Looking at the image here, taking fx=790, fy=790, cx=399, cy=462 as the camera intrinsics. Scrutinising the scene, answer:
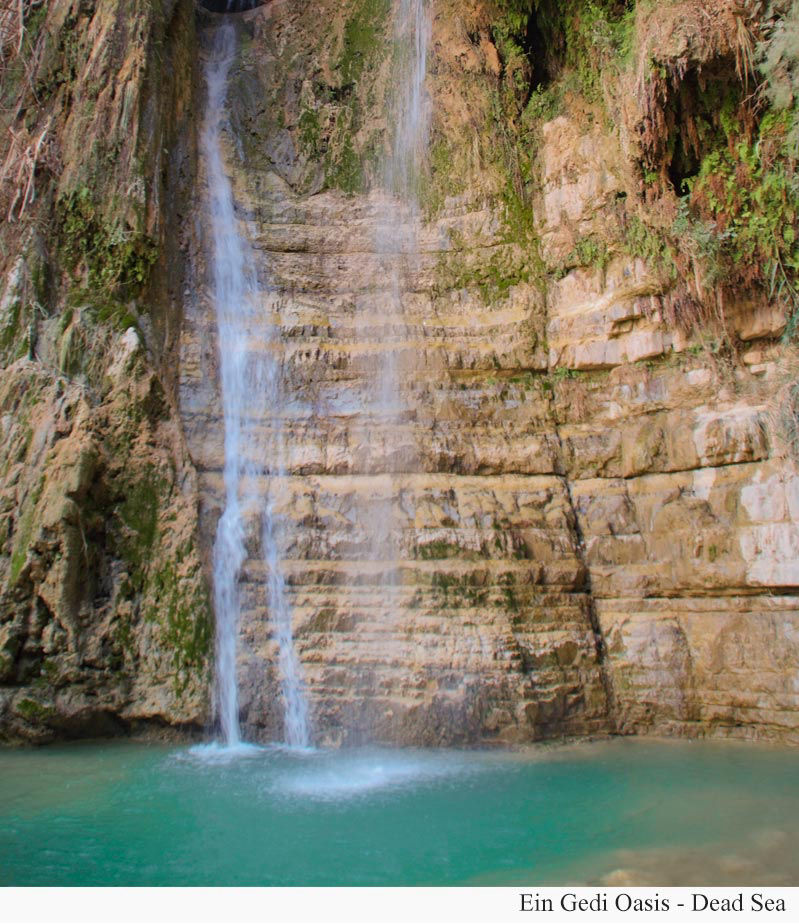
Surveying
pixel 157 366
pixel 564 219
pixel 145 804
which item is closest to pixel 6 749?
pixel 145 804

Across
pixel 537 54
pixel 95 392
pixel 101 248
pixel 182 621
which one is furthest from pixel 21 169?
pixel 537 54

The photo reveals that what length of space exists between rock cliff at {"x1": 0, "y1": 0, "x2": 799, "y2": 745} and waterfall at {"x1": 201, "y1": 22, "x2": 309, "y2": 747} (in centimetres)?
12

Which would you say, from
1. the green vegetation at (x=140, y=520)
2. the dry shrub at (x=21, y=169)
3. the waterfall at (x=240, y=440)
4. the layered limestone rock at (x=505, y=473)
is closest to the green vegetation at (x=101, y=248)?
the dry shrub at (x=21, y=169)

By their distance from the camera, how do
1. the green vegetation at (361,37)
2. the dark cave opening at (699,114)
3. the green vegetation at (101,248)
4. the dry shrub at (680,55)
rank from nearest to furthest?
the dry shrub at (680,55)
the dark cave opening at (699,114)
the green vegetation at (101,248)
the green vegetation at (361,37)

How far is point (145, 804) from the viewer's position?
5.00 m

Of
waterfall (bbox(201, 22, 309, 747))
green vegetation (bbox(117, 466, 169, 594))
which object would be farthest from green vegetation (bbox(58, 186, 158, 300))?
green vegetation (bbox(117, 466, 169, 594))

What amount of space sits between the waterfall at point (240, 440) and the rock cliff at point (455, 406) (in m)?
0.12

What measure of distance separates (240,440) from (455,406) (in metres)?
2.19

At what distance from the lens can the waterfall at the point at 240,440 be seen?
6.77 metres

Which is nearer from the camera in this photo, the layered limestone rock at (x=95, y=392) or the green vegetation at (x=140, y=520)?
the layered limestone rock at (x=95, y=392)

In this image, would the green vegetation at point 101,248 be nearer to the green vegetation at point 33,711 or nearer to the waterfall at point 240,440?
the waterfall at point 240,440

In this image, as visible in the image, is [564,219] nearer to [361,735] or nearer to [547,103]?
[547,103]

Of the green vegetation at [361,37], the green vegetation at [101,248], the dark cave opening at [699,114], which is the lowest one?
the green vegetation at [101,248]

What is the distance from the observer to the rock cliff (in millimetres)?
6742
